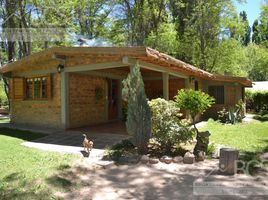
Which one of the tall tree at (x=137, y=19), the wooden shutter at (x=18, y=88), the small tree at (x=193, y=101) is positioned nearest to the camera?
the small tree at (x=193, y=101)

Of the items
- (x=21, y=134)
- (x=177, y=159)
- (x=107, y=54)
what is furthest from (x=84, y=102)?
(x=177, y=159)

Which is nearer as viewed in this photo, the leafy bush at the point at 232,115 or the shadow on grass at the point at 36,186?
the shadow on grass at the point at 36,186

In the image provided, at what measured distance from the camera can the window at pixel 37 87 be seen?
41.6ft

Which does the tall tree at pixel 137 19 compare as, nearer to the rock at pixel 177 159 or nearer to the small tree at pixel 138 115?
the small tree at pixel 138 115

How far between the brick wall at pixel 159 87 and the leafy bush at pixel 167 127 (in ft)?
25.3

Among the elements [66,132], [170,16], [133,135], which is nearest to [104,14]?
[170,16]

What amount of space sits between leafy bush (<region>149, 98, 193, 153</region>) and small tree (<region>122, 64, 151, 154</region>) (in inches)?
13.4

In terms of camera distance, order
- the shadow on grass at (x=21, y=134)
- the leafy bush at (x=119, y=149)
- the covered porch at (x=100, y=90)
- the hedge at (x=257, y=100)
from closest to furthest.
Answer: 1. the leafy bush at (x=119, y=149)
2. the shadow on grass at (x=21, y=134)
3. the covered porch at (x=100, y=90)
4. the hedge at (x=257, y=100)

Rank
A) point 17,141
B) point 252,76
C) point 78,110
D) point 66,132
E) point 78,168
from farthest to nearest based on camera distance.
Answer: point 252,76 < point 78,110 < point 66,132 < point 17,141 < point 78,168

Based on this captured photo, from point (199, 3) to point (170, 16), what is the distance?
123 inches

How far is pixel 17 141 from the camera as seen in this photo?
993cm

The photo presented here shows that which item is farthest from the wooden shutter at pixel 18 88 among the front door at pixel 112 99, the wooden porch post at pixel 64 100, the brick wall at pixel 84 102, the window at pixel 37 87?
the front door at pixel 112 99

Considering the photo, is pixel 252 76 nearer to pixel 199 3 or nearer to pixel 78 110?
pixel 199 3

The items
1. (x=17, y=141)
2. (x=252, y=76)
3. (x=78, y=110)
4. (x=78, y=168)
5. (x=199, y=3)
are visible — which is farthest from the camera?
(x=252, y=76)
